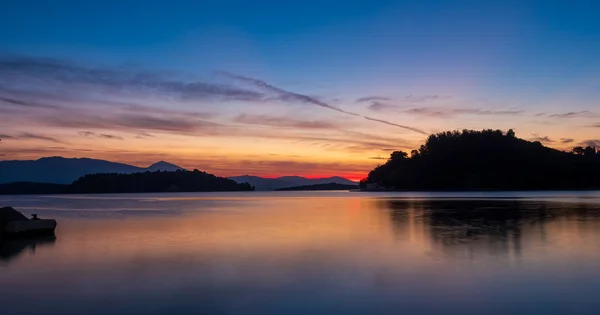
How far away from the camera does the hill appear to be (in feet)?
464

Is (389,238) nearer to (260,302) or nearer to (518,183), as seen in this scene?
(260,302)

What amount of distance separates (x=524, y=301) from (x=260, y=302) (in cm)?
505

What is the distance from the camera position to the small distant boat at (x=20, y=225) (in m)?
22.4

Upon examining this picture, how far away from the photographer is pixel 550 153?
14412 cm

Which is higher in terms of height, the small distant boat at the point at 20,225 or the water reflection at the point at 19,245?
the small distant boat at the point at 20,225

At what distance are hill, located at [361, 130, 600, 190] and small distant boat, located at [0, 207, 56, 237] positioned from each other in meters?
137

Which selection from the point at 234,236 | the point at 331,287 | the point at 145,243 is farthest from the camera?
the point at 234,236

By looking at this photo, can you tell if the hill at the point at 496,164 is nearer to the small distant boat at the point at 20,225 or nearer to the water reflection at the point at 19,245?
the small distant boat at the point at 20,225

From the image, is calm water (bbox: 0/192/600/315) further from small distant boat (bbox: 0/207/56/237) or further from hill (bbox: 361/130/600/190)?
hill (bbox: 361/130/600/190)

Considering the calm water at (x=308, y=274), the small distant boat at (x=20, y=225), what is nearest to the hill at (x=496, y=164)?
the calm water at (x=308, y=274)

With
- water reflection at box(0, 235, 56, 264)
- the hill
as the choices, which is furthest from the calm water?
the hill

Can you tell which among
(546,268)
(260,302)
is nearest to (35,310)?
(260,302)

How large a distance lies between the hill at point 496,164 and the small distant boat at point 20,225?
137060mm

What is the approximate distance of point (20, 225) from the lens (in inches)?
900
